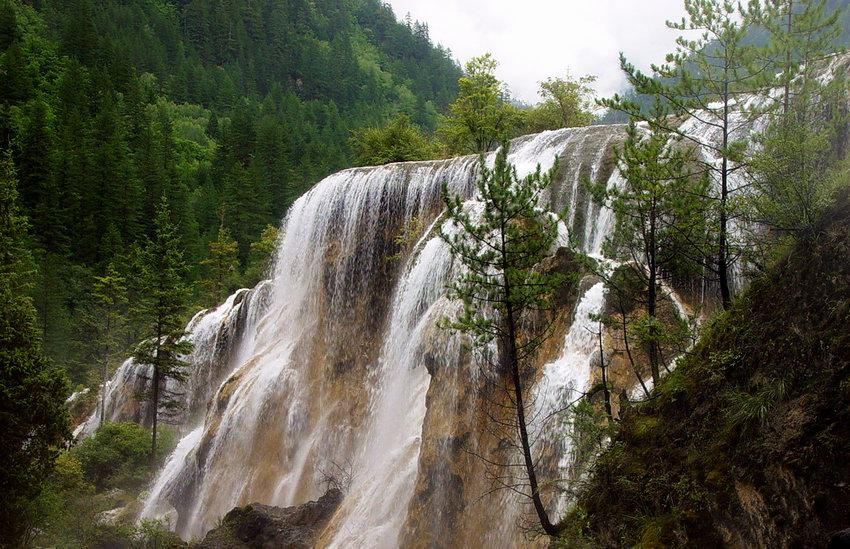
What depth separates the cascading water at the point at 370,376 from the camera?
1410cm

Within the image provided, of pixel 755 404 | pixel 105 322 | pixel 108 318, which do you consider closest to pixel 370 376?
pixel 755 404

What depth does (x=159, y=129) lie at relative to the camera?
70.5m

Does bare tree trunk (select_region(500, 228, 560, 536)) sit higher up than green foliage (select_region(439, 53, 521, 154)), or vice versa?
green foliage (select_region(439, 53, 521, 154))

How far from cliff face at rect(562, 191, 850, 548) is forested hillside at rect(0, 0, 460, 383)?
3385cm

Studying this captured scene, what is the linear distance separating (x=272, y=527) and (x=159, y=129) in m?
63.4

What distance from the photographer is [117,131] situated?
59.6 m

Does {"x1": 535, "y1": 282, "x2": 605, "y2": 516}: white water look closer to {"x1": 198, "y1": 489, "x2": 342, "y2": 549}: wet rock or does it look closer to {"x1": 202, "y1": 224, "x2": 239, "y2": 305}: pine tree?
{"x1": 198, "y1": 489, "x2": 342, "y2": 549}: wet rock

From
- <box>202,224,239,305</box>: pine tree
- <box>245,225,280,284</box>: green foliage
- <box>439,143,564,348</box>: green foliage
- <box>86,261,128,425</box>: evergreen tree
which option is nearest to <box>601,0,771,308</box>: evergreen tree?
<box>439,143,564,348</box>: green foliage

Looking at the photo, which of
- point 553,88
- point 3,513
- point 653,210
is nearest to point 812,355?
point 653,210

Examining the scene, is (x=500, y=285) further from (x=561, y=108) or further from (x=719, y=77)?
(x=561, y=108)

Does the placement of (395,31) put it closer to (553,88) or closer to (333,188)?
(553,88)

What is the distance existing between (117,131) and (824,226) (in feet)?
210

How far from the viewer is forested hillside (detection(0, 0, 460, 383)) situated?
1882 inches

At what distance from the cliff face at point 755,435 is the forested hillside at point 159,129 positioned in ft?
111
